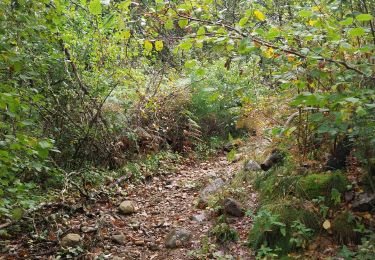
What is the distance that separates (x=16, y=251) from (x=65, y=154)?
2683 millimetres

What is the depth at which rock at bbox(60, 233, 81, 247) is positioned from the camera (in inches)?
203

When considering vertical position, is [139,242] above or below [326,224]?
below

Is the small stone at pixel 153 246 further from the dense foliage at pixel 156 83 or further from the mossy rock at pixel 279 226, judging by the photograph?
the dense foliage at pixel 156 83

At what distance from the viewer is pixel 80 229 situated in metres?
5.61

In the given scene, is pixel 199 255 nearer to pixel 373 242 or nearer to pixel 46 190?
pixel 373 242

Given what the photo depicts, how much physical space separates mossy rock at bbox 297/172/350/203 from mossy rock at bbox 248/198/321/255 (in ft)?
0.70

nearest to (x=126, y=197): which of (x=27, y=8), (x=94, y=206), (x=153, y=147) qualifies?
(x=94, y=206)

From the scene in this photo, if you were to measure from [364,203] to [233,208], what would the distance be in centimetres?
196

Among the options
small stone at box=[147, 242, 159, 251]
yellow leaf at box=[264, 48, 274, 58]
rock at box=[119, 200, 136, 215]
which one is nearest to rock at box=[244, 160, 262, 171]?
rock at box=[119, 200, 136, 215]

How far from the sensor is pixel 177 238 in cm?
538

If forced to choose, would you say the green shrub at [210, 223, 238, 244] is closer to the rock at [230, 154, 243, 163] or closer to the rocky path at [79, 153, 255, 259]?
the rocky path at [79, 153, 255, 259]

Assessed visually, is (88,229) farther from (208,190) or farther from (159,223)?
(208,190)

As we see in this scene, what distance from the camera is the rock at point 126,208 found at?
642 cm

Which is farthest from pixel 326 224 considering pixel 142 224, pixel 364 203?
pixel 142 224
